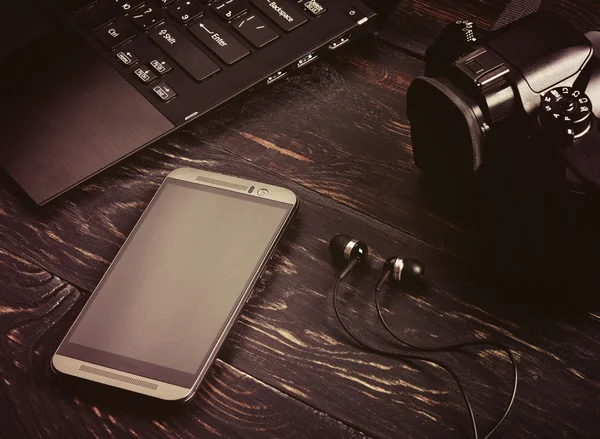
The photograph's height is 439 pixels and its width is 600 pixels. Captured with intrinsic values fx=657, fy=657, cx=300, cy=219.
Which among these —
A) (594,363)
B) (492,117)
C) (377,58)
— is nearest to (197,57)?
(377,58)

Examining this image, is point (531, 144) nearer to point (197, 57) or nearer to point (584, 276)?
point (584, 276)

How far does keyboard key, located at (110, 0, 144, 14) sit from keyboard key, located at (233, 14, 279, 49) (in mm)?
105

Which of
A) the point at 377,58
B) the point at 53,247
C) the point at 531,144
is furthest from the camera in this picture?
the point at 377,58

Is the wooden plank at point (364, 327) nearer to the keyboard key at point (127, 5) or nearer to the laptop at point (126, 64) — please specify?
the laptop at point (126, 64)

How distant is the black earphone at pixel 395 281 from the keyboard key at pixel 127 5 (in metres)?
0.32

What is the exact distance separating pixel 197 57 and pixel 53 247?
219 mm

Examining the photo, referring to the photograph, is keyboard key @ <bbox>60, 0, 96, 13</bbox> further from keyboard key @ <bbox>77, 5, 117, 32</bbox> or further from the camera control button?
the camera control button

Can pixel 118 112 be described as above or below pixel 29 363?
above

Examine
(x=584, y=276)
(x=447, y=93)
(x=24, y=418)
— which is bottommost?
(x=24, y=418)

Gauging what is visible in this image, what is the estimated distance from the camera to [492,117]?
0.47m

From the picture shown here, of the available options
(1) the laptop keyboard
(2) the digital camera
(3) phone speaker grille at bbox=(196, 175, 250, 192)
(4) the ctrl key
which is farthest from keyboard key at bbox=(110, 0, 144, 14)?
(2) the digital camera

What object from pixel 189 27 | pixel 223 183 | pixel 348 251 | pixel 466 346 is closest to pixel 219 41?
pixel 189 27

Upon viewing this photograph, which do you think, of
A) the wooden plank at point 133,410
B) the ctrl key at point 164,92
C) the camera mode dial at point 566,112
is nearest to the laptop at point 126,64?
the ctrl key at point 164,92

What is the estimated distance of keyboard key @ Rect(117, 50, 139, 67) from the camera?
63cm
